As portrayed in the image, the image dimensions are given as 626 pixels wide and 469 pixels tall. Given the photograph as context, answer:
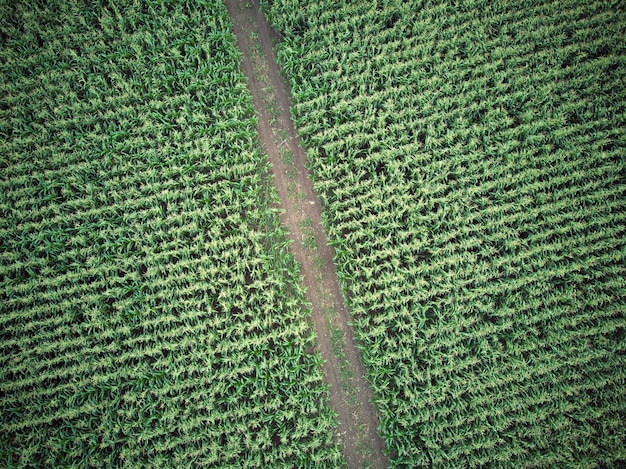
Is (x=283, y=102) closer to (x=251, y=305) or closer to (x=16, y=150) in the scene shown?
(x=251, y=305)

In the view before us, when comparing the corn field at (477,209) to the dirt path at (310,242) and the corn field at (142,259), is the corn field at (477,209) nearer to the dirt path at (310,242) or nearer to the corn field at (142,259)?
the dirt path at (310,242)

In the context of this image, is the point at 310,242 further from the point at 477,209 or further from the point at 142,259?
the point at 477,209

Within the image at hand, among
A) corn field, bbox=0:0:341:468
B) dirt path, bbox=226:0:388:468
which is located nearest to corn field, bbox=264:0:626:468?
dirt path, bbox=226:0:388:468

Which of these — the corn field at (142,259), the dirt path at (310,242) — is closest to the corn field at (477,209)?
the dirt path at (310,242)

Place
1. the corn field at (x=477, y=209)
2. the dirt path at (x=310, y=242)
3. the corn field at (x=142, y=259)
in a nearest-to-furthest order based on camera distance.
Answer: the corn field at (x=142, y=259)
the corn field at (x=477, y=209)
the dirt path at (x=310, y=242)

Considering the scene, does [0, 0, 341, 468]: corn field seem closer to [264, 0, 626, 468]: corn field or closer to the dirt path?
the dirt path

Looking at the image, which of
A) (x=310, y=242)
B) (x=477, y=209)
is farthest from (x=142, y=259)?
(x=477, y=209)
